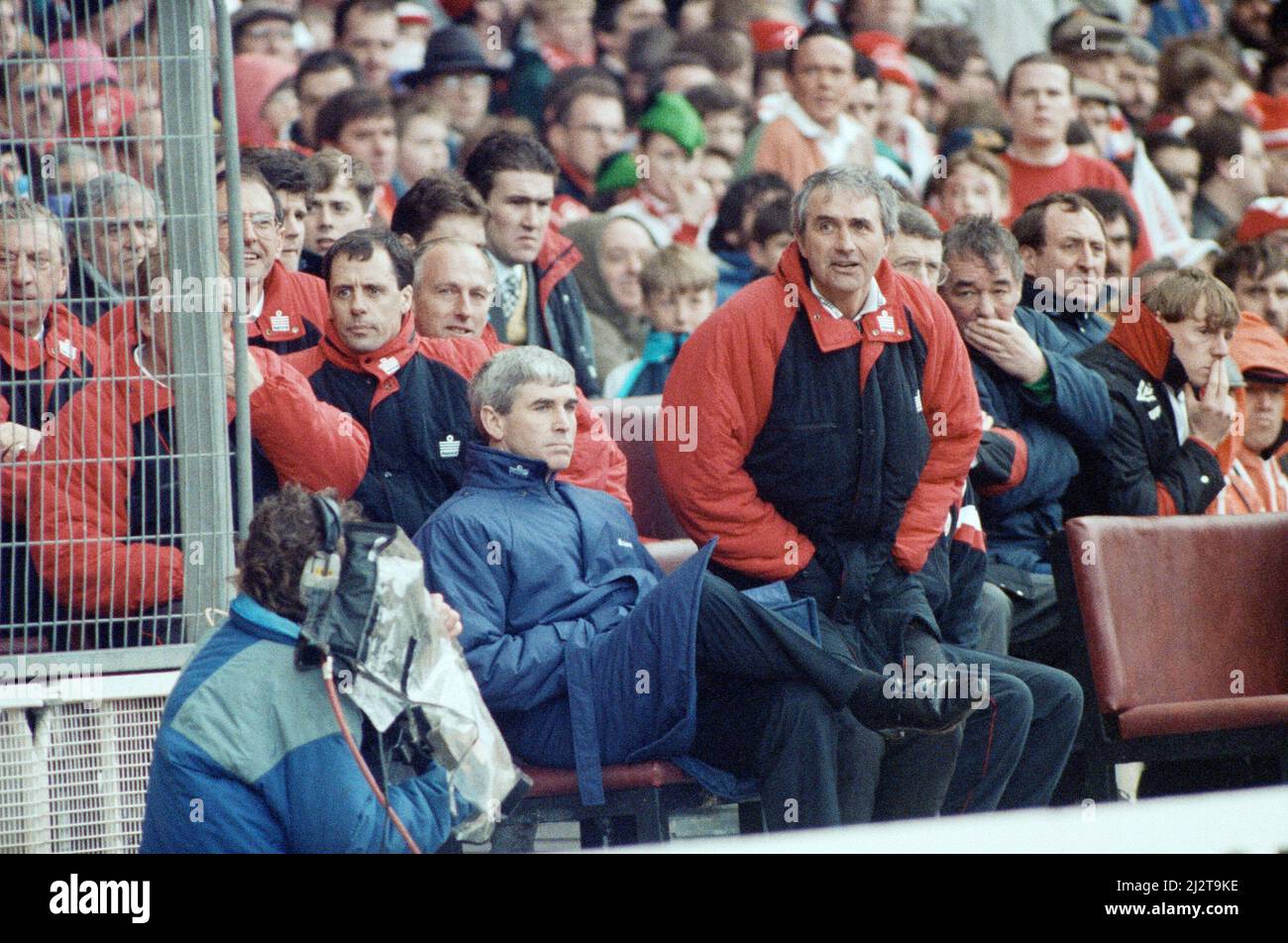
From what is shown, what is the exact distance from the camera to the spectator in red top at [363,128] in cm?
828

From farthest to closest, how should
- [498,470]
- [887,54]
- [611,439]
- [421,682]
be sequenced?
[887,54], [611,439], [498,470], [421,682]

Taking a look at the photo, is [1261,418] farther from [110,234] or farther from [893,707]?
[110,234]

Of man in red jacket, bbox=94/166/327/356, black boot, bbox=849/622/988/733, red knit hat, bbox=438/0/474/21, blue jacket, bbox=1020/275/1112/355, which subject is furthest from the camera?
red knit hat, bbox=438/0/474/21

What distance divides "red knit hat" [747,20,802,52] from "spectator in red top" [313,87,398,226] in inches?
140

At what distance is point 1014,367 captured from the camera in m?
6.30

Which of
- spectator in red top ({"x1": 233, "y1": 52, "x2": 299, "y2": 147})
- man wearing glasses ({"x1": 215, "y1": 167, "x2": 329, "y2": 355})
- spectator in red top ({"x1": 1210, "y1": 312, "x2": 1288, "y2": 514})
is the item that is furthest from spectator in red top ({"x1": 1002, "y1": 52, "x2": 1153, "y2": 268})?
man wearing glasses ({"x1": 215, "y1": 167, "x2": 329, "y2": 355})

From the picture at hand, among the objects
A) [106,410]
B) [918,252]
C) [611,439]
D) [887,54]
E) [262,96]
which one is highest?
[887,54]

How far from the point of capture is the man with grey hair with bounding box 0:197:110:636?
4.98 metres

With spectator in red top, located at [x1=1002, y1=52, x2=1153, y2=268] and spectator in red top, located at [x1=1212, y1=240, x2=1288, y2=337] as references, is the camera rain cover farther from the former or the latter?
spectator in red top, located at [x1=1002, y1=52, x2=1153, y2=268]

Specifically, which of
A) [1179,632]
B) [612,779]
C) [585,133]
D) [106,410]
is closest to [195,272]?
[106,410]

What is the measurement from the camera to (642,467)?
6.45 m

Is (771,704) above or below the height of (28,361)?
below

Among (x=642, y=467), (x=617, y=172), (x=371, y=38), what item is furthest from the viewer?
(x=371, y=38)

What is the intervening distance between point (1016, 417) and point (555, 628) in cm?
190
